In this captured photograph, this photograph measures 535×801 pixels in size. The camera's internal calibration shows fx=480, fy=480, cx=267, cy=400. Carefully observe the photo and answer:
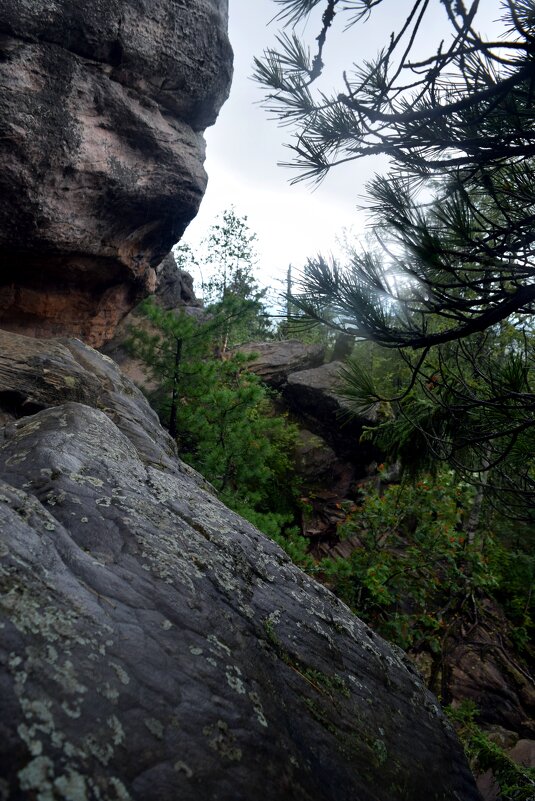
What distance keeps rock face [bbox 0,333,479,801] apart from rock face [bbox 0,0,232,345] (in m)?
5.59

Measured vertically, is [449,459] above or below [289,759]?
above

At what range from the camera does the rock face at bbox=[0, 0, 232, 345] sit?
21.2 ft

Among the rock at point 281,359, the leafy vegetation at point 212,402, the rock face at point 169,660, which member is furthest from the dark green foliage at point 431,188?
the rock at point 281,359

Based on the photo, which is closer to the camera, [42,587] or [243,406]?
[42,587]

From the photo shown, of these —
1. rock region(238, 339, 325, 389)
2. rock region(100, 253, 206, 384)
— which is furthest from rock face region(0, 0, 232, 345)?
rock region(238, 339, 325, 389)

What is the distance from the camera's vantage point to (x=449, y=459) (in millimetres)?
2986

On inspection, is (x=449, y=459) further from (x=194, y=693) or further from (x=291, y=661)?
(x=194, y=693)

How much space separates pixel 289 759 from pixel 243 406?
244 inches

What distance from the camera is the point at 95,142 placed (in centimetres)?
703

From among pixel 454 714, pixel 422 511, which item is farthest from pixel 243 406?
pixel 454 714

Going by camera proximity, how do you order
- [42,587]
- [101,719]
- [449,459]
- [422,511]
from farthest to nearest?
[422,511]
[449,459]
[42,587]
[101,719]

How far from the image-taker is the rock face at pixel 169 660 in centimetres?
98

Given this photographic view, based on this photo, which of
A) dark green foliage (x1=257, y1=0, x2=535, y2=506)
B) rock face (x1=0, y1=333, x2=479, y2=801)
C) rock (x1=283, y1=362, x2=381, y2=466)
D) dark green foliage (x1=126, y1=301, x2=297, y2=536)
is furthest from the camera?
rock (x1=283, y1=362, x2=381, y2=466)

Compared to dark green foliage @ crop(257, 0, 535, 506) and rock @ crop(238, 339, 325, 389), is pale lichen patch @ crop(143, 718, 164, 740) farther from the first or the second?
rock @ crop(238, 339, 325, 389)
